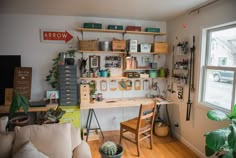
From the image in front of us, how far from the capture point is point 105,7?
278 cm

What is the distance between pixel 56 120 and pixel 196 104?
226 cm

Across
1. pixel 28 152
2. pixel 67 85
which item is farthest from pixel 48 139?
pixel 67 85

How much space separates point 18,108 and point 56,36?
1.53 m

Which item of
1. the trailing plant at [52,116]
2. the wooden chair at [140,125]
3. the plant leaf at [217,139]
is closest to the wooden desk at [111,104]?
the wooden chair at [140,125]

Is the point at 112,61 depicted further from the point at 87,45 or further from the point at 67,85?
the point at 67,85

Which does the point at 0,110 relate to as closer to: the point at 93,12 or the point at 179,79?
the point at 93,12

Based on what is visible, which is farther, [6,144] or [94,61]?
[94,61]

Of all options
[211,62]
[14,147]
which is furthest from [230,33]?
[14,147]

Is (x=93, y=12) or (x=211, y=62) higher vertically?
(x=93, y=12)

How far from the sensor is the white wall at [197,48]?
7.86 ft

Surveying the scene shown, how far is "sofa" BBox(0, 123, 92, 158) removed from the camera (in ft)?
5.82

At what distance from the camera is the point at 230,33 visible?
2410 millimetres

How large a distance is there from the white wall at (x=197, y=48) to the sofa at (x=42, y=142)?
1.90m

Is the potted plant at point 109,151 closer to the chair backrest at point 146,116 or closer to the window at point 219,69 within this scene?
the chair backrest at point 146,116
